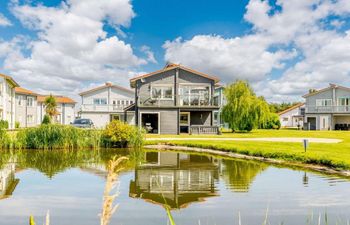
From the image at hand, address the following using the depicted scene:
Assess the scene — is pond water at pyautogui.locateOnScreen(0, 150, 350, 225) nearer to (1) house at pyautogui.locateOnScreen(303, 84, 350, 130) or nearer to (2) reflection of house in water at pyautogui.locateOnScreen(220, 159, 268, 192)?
(2) reflection of house in water at pyautogui.locateOnScreen(220, 159, 268, 192)

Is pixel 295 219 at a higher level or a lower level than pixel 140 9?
lower

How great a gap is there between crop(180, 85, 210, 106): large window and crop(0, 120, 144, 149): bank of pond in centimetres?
1165

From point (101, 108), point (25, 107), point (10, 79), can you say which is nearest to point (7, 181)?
point (101, 108)

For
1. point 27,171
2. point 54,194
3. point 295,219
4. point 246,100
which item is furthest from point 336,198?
point 246,100

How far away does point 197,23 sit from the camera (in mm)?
23516

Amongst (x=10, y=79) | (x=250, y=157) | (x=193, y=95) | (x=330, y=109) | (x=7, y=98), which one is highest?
(x=10, y=79)

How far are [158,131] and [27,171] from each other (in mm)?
22198

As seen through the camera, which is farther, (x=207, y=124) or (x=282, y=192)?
(x=207, y=124)

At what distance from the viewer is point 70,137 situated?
2409 centimetres

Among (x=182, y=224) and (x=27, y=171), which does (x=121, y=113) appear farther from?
(x=182, y=224)

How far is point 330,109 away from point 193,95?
27.3 meters

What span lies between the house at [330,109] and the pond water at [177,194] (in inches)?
1588

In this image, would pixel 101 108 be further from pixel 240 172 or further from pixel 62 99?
pixel 240 172

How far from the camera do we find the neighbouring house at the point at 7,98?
4088 centimetres
